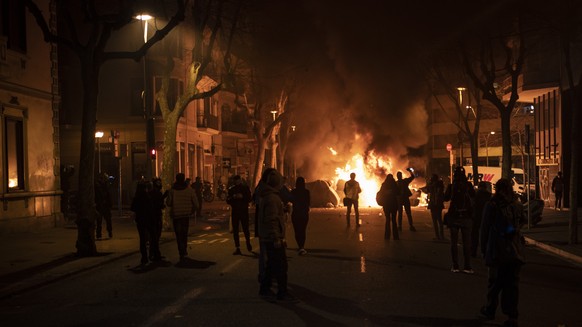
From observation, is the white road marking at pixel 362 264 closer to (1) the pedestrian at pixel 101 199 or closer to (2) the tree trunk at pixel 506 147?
(1) the pedestrian at pixel 101 199

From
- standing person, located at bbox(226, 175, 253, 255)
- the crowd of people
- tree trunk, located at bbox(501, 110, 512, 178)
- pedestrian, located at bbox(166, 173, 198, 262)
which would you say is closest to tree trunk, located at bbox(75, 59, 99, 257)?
the crowd of people

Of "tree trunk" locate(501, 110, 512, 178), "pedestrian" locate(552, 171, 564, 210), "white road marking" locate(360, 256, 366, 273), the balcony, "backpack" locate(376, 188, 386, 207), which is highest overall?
the balcony

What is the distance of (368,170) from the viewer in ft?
158

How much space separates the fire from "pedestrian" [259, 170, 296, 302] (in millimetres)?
34437

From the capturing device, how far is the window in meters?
20.8

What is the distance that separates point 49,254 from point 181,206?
3593 millimetres

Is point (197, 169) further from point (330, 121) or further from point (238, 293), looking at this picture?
point (238, 293)

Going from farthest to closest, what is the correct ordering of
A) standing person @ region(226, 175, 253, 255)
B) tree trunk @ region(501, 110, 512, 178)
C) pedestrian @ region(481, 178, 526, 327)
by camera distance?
tree trunk @ region(501, 110, 512, 178) < standing person @ region(226, 175, 253, 255) < pedestrian @ region(481, 178, 526, 327)

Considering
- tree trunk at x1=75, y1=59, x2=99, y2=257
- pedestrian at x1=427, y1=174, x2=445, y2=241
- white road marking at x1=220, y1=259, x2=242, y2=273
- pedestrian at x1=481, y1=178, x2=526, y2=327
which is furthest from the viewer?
pedestrian at x1=427, y1=174, x2=445, y2=241

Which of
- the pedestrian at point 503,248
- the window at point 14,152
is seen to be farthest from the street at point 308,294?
the window at point 14,152

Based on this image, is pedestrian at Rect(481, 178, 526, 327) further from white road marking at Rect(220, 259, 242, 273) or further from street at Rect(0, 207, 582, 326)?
white road marking at Rect(220, 259, 242, 273)

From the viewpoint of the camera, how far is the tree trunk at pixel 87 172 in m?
15.1

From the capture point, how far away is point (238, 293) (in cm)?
980

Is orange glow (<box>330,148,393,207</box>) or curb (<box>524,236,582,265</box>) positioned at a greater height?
orange glow (<box>330,148,393,207</box>)
